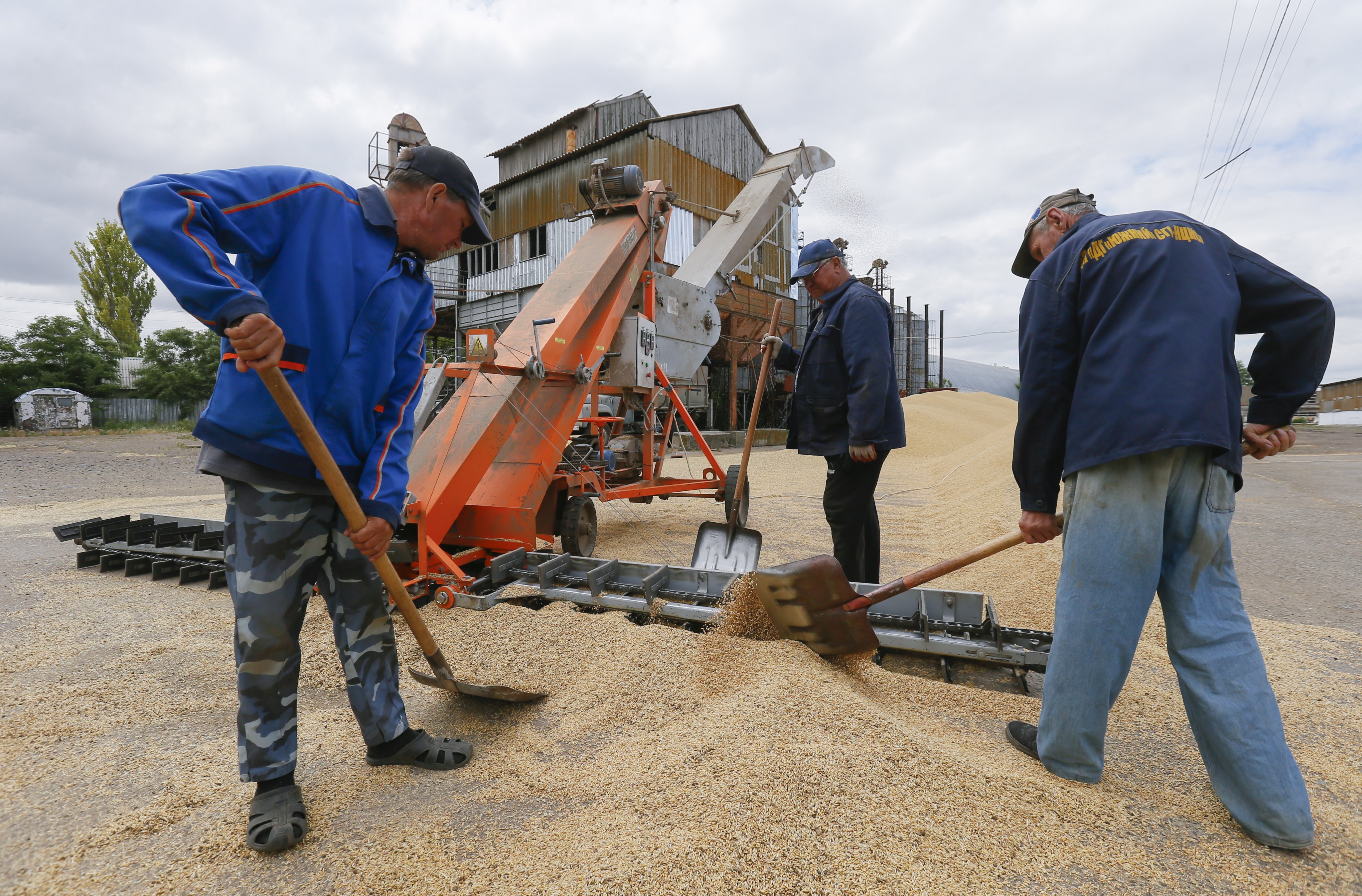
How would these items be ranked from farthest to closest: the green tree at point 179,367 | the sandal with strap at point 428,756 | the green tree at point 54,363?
the green tree at point 179,367, the green tree at point 54,363, the sandal with strap at point 428,756

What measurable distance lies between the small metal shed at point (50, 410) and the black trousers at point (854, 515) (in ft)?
89.0

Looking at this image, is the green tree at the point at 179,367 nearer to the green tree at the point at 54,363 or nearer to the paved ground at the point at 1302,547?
the green tree at the point at 54,363

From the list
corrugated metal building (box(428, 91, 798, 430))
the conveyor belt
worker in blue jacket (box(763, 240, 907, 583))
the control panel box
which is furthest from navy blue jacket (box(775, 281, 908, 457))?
corrugated metal building (box(428, 91, 798, 430))

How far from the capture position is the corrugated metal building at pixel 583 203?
17344mm

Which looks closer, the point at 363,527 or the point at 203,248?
the point at 203,248

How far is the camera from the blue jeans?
1490mm

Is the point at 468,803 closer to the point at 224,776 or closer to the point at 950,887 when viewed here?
the point at 224,776

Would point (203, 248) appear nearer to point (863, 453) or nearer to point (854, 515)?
point (863, 453)

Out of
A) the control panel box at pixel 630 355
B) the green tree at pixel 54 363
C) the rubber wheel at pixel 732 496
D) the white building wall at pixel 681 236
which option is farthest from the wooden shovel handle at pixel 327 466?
the green tree at pixel 54 363

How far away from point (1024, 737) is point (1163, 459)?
0.90 meters

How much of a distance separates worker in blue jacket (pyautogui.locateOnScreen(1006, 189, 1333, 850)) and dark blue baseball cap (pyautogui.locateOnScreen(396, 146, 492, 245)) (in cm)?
160

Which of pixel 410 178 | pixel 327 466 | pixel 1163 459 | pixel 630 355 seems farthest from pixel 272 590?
pixel 630 355

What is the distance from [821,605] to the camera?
2232mm

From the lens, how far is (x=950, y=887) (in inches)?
50.1
